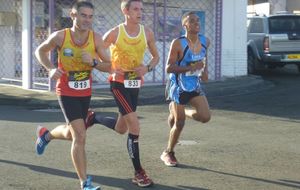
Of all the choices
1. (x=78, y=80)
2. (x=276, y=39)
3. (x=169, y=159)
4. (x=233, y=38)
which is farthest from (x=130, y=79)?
(x=276, y=39)

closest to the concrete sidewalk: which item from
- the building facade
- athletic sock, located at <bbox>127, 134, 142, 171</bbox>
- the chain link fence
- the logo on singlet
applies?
the building facade

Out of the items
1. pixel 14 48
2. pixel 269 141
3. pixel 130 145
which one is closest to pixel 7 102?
pixel 14 48

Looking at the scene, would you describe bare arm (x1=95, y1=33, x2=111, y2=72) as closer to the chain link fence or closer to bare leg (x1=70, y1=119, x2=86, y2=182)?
bare leg (x1=70, y1=119, x2=86, y2=182)

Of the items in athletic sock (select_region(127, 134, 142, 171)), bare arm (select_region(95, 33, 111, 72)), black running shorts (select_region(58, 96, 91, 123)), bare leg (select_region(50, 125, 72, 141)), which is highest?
bare arm (select_region(95, 33, 111, 72))

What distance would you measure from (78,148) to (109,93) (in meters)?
8.39

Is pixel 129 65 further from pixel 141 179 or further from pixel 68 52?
pixel 141 179

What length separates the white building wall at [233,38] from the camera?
17.0 metres

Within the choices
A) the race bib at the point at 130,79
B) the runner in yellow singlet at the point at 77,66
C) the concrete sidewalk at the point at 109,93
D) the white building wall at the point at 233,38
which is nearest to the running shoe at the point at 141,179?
the runner in yellow singlet at the point at 77,66

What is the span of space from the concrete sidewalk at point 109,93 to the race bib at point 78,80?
672cm

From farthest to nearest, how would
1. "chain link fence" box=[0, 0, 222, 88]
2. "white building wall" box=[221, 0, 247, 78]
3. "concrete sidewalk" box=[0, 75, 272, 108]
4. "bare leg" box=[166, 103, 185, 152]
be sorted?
"white building wall" box=[221, 0, 247, 78], "chain link fence" box=[0, 0, 222, 88], "concrete sidewalk" box=[0, 75, 272, 108], "bare leg" box=[166, 103, 185, 152]

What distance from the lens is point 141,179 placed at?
6.04m

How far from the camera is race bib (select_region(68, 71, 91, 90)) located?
5.82 meters

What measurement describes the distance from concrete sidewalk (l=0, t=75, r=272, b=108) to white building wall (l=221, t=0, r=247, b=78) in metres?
0.56

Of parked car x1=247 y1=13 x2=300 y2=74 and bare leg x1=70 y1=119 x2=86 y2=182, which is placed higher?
parked car x1=247 y1=13 x2=300 y2=74
